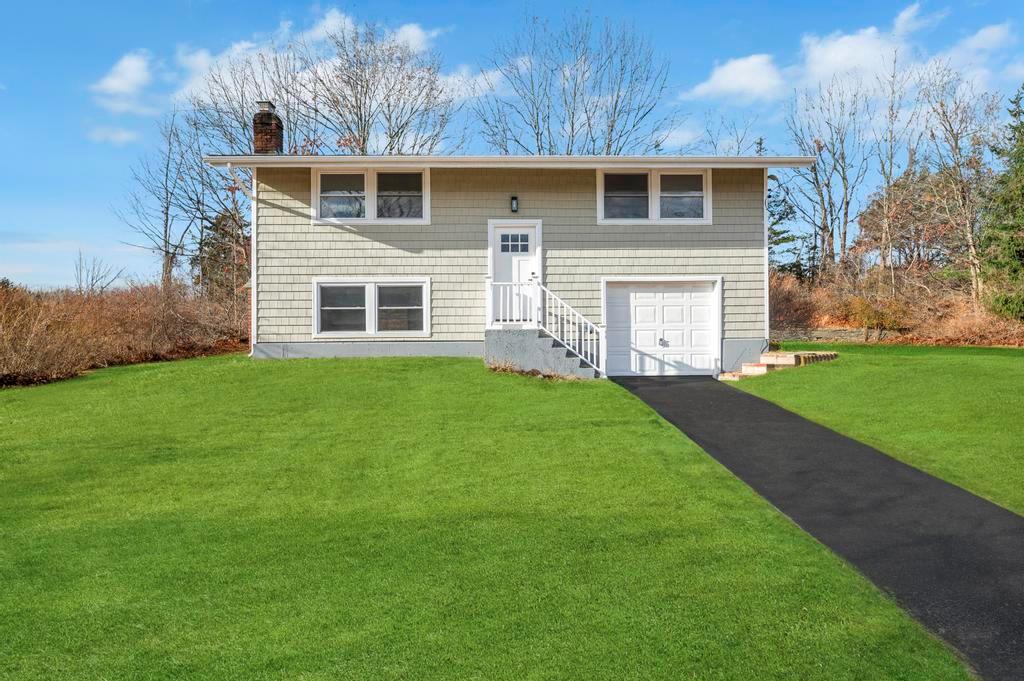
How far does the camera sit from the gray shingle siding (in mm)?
13672

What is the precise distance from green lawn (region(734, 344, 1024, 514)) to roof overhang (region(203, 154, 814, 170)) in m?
4.19

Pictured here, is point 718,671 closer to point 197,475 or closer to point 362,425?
point 197,475

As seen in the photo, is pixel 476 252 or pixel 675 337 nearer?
pixel 476 252

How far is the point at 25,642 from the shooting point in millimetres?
3178

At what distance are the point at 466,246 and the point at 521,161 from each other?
204cm

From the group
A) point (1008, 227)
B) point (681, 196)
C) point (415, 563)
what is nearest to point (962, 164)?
point (1008, 227)

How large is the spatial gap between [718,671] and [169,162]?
1144 inches

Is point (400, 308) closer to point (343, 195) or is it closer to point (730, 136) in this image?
point (343, 195)

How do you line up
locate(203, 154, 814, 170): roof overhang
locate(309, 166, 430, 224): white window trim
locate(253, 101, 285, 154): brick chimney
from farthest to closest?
locate(253, 101, 285, 154): brick chimney, locate(309, 166, 430, 224): white window trim, locate(203, 154, 814, 170): roof overhang

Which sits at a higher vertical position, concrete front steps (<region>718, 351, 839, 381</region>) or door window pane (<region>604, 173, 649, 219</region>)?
door window pane (<region>604, 173, 649, 219</region>)

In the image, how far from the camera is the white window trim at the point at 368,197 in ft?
44.7

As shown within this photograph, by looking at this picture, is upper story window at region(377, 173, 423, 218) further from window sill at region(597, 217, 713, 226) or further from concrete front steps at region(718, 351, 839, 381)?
concrete front steps at region(718, 351, 839, 381)

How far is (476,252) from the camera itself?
1373cm

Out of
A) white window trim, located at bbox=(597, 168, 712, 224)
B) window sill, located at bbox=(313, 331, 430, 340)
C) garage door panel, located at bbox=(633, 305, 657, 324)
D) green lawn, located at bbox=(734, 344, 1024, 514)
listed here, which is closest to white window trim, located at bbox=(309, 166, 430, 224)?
window sill, located at bbox=(313, 331, 430, 340)
